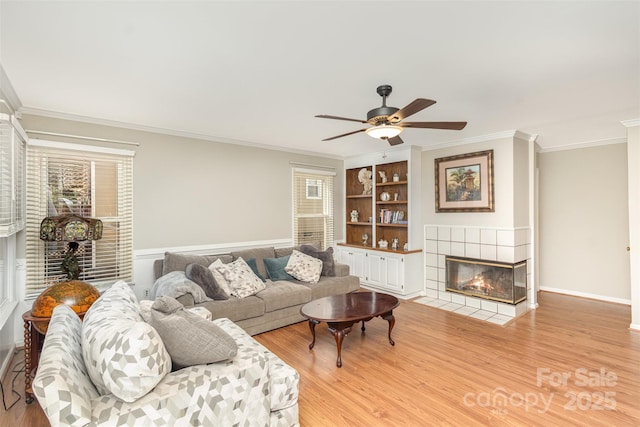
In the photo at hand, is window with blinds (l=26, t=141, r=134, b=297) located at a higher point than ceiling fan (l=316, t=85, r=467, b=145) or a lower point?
lower

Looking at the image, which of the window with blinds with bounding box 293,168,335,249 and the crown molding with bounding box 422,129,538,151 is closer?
the crown molding with bounding box 422,129,538,151

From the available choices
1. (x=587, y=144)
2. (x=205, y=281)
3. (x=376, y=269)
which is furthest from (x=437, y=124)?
(x=587, y=144)

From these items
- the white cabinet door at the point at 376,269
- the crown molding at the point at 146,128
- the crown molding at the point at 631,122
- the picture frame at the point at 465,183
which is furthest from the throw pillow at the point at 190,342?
the crown molding at the point at 631,122

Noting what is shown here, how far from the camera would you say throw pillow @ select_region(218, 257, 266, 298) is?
12.0 ft

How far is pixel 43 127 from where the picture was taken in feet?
10.7

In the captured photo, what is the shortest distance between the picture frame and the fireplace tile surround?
332 mm

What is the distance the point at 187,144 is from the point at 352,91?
8.36 feet

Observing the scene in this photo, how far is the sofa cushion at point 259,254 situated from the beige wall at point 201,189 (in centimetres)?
35

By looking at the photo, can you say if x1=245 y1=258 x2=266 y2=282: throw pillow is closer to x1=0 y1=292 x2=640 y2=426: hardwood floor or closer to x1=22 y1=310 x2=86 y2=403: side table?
x1=0 y1=292 x2=640 y2=426: hardwood floor

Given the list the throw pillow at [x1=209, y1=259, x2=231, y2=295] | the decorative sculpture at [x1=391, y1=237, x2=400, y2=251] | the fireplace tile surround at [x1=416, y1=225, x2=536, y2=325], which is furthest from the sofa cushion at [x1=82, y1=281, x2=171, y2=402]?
the decorative sculpture at [x1=391, y1=237, x2=400, y2=251]

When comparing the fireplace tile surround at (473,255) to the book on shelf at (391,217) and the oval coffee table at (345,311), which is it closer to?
the book on shelf at (391,217)

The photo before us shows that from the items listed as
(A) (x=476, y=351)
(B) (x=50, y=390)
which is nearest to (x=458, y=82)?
(A) (x=476, y=351)

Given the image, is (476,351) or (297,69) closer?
(297,69)

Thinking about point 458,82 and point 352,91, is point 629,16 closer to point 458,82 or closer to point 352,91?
point 458,82
